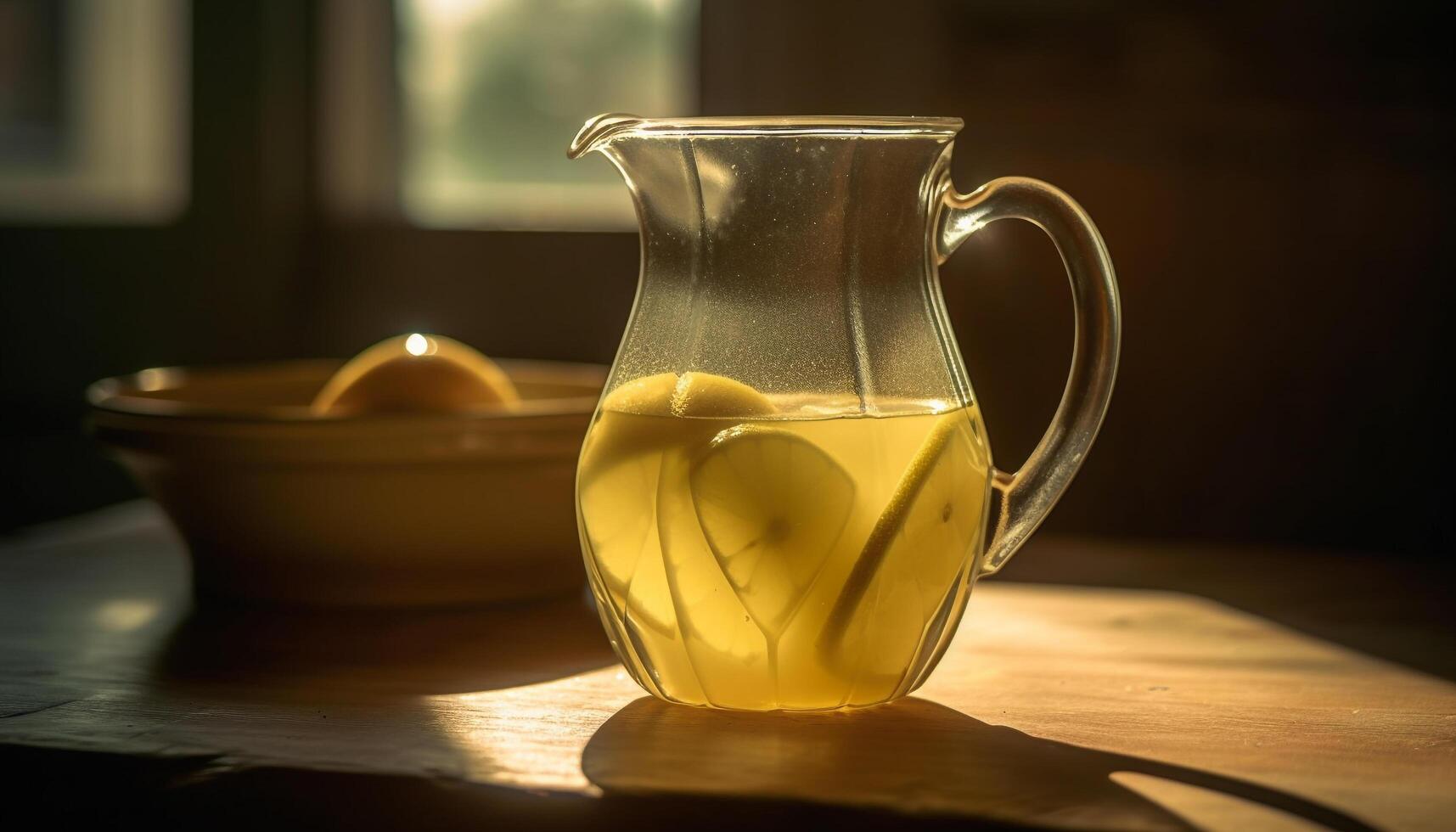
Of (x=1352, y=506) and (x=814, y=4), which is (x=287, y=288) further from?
(x=1352, y=506)

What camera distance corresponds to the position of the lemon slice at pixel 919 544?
1.94ft

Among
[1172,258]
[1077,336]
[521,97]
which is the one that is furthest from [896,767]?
[521,97]

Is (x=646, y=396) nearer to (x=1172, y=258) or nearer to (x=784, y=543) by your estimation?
(x=784, y=543)

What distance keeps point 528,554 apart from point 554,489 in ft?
0.14

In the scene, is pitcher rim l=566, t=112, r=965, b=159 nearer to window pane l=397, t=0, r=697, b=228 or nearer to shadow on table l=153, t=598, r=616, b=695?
shadow on table l=153, t=598, r=616, b=695

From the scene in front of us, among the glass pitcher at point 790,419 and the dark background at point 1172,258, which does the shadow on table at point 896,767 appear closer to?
the glass pitcher at point 790,419

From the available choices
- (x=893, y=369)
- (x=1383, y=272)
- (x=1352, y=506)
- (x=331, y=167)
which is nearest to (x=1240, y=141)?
(x=1383, y=272)

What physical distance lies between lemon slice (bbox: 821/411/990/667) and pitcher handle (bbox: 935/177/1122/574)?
0.04 meters

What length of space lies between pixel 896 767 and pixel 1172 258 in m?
1.54

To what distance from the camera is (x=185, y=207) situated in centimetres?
223

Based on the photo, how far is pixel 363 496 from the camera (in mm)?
824

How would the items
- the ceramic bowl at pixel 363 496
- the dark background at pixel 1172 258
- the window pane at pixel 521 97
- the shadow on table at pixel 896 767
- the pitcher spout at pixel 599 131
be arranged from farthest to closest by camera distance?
the window pane at pixel 521 97 < the dark background at pixel 1172 258 < the ceramic bowl at pixel 363 496 < the pitcher spout at pixel 599 131 < the shadow on table at pixel 896 767

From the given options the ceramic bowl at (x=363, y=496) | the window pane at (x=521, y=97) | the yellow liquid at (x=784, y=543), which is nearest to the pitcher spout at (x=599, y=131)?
the yellow liquid at (x=784, y=543)

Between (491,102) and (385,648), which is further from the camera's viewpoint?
(491,102)
